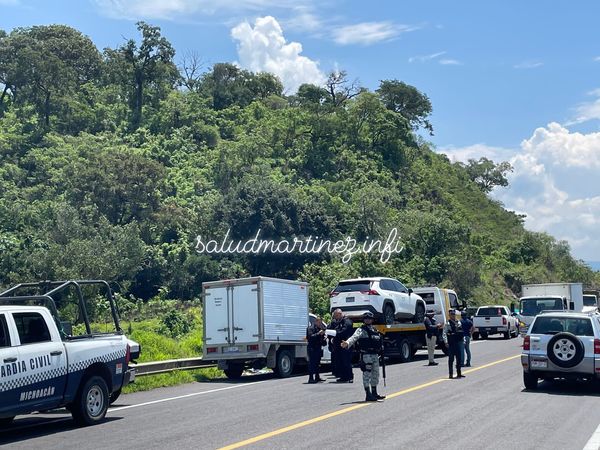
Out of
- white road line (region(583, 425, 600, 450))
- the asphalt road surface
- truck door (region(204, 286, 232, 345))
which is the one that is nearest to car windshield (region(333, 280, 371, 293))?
truck door (region(204, 286, 232, 345))

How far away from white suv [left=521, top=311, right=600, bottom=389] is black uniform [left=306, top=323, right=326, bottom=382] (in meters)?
5.37

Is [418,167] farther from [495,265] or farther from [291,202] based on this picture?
[291,202]

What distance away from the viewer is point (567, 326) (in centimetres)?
1623

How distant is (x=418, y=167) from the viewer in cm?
9538

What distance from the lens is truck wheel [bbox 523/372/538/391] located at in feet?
52.9

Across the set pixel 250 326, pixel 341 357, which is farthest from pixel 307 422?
pixel 250 326

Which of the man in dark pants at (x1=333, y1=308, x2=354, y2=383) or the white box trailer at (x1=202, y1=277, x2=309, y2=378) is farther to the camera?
the white box trailer at (x1=202, y1=277, x2=309, y2=378)

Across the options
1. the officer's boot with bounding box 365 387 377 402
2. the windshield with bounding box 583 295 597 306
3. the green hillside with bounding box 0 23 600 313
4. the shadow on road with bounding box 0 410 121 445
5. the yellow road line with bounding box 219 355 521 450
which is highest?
the green hillside with bounding box 0 23 600 313

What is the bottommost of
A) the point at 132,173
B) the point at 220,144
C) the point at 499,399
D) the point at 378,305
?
the point at 499,399

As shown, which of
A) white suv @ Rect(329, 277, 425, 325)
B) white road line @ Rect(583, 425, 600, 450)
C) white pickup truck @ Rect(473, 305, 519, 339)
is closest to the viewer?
white road line @ Rect(583, 425, 600, 450)

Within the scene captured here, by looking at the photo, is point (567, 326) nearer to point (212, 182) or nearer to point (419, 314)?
point (419, 314)

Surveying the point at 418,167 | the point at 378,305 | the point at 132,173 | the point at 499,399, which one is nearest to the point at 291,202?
the point at 132,173

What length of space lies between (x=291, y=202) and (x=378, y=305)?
4110 cm

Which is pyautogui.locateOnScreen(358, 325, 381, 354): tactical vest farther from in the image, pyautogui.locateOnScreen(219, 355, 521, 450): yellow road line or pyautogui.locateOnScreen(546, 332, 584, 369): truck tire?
pyautogui.locateOnScreen(546, 332, 584, 369): truck tire
